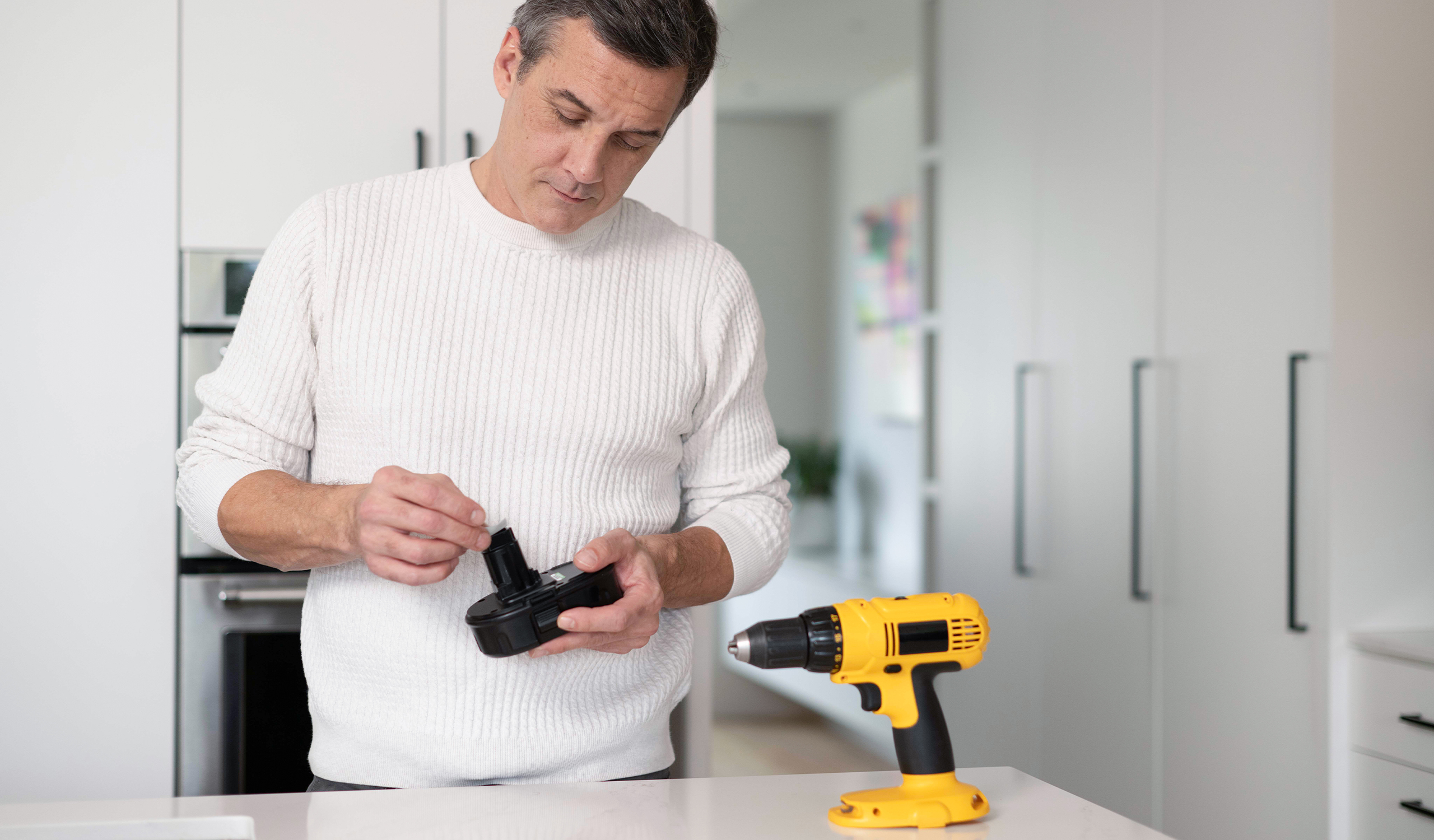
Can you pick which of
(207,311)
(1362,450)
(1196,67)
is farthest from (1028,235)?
(207,311)

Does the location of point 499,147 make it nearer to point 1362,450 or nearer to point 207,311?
point 207,311

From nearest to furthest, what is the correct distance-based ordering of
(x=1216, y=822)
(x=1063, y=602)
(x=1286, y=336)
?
(x=1286, y=336) < (x=1216, y=822) < (x=1063, y=602)

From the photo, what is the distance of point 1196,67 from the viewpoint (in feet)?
7.54

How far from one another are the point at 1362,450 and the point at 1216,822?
0.77m

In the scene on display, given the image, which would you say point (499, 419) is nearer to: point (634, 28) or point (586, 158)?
point (586, 158)

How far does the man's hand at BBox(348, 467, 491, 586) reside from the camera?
3.03 feet

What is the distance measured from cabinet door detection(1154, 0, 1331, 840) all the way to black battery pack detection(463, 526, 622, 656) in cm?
154

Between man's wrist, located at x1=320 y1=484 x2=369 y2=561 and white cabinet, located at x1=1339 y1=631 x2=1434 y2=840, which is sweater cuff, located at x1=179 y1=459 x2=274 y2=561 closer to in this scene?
man's wrist, located at x1=320 y1=484 x2=369 y2=561

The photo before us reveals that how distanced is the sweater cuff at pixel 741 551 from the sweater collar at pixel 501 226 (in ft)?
1.07

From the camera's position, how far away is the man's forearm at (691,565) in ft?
3.59

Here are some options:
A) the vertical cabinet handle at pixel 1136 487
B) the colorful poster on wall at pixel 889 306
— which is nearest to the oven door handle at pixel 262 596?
the vertical cabinet handle at pixel 1136 487

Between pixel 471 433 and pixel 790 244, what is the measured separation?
4.68 meters

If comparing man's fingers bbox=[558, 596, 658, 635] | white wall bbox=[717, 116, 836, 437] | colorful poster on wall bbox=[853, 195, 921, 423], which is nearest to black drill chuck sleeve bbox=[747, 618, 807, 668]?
man's fingers bbox=[558, 596, 658, 635]

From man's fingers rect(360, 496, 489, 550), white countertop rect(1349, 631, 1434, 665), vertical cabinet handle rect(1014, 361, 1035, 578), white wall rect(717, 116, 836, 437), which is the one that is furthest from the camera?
white wall rect(717, 116, 836, 437)
